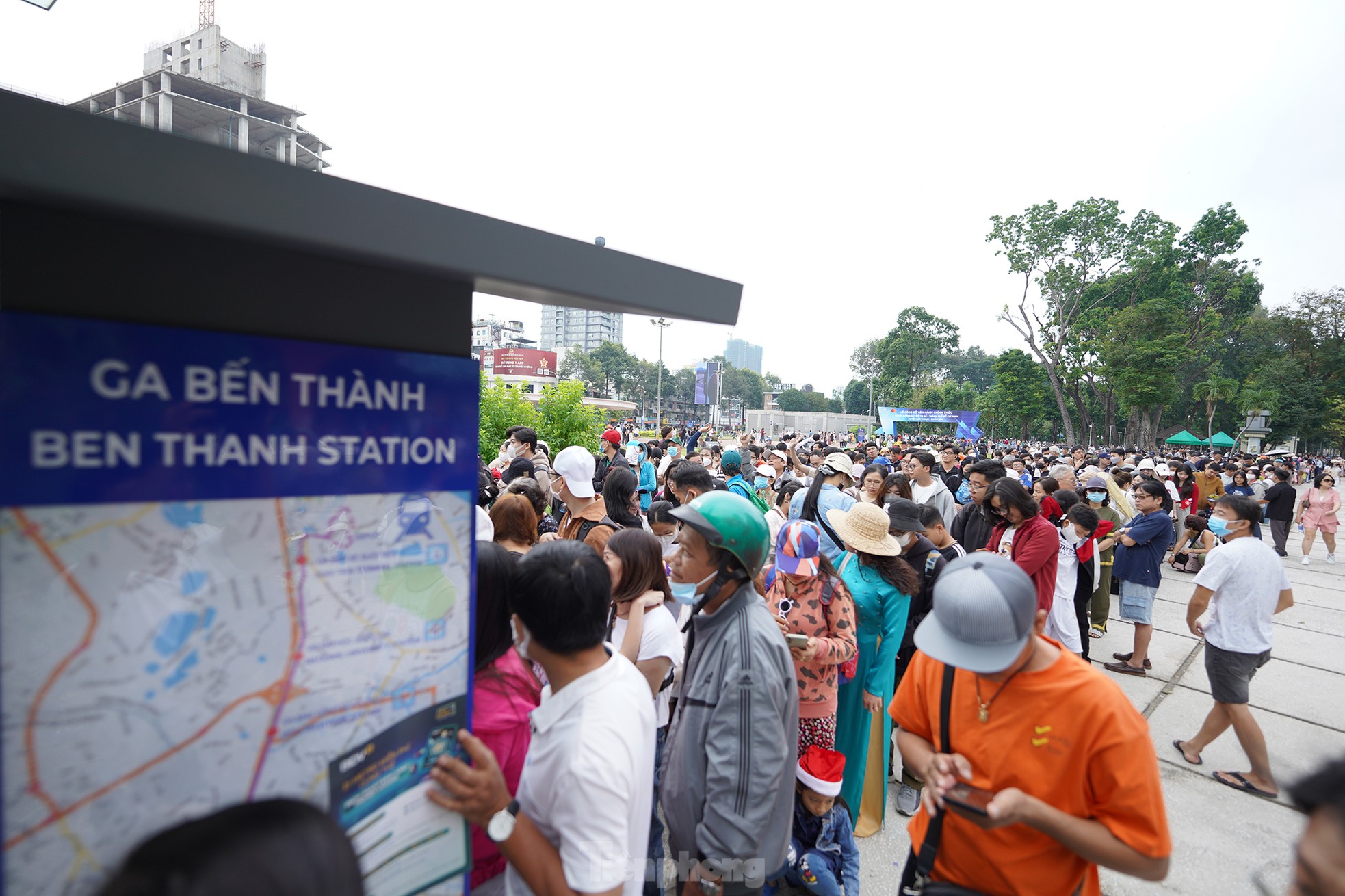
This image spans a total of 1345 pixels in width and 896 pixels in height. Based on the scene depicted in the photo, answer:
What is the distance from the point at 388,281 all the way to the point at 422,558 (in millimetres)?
603

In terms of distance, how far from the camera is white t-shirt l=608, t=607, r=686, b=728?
2561 millimetres

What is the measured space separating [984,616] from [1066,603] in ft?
15.4

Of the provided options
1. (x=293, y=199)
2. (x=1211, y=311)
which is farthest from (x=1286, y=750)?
(x=1211, y=311)

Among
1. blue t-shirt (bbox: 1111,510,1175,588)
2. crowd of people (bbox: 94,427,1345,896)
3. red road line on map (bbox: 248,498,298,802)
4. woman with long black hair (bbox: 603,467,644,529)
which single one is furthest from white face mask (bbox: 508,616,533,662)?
blue t-shirt (bbox: 1111,510,1175,588)

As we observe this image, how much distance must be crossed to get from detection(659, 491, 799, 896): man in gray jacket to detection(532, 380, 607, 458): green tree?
933 centimetres

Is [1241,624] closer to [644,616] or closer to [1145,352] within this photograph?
[644,616]

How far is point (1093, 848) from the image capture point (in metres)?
1.61

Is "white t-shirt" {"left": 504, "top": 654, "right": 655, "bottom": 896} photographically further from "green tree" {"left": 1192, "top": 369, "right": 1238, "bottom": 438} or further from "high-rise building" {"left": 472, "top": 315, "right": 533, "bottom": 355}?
"high-rise building" {"left": 472, "top": 315, "right": 533, "bottom": 355}

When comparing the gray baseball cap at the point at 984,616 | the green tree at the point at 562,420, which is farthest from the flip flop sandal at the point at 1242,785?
the green tree at the point at 562,420

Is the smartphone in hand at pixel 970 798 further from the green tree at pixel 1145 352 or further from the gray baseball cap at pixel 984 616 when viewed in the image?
the green tree at pixel 1145 352

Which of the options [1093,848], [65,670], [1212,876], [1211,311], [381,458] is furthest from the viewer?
[1211,311]

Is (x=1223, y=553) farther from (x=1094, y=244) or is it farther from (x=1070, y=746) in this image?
(x=1094, y=244)

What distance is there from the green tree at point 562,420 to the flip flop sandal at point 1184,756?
29.8ft

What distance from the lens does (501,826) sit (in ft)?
4.47
